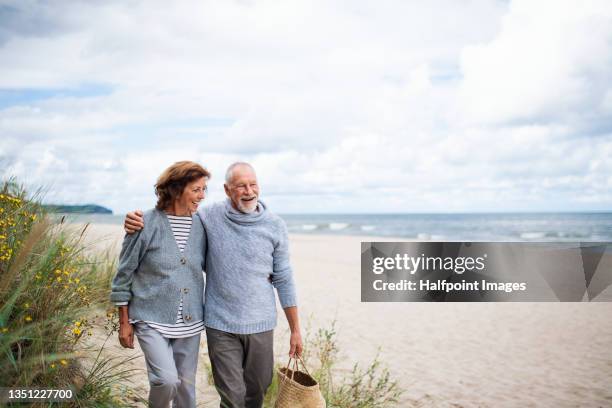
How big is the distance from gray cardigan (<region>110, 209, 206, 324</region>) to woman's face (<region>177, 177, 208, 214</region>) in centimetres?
15

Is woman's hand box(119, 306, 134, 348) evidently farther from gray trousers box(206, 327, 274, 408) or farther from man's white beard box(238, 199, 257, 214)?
man's white beard box(238, 199, 257, 214)

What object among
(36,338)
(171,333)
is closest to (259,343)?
(171,333)

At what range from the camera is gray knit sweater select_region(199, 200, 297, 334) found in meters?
3.40

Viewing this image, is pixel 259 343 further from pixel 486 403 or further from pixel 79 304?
pixel 486 403

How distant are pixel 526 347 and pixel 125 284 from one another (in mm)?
6635

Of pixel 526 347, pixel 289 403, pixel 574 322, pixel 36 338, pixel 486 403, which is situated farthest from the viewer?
pixel 574 322

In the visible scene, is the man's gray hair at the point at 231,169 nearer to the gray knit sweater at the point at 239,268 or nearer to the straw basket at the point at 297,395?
the gray knit sweater at the point at 239,268

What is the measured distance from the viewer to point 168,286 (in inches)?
127

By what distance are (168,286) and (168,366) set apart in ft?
1.50

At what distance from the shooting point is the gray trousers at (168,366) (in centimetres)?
308

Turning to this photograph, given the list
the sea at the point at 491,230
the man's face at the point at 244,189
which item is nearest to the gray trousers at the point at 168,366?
the man's face at the point at 244,189

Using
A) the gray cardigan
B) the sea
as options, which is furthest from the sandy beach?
the sea

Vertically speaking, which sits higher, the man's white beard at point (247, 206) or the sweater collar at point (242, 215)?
the man's white beard at point (247, 206)

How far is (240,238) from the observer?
3.46 metres
